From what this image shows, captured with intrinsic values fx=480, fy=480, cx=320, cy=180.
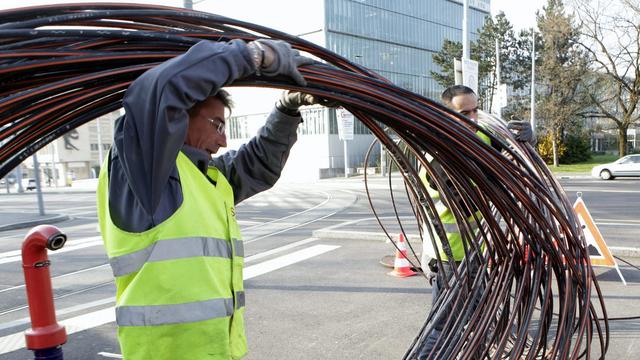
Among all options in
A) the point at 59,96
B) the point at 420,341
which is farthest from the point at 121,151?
the point at 420,341

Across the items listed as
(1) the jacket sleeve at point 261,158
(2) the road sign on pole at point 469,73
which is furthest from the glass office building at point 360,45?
(1) the jacket sleeve at point 261,158

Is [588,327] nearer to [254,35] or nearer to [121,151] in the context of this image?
[254,35]

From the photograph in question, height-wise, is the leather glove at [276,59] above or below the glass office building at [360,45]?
below

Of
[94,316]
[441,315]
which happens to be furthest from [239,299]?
[94,316]

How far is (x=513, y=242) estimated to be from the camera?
8.35 feet

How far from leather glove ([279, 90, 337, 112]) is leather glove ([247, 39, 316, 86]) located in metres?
0.26

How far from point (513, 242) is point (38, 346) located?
262 cm

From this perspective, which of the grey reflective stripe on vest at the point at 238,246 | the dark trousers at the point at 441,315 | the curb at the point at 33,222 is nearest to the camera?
the grey reflective stripe on vest at the point at 238,246

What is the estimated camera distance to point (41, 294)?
2789 mm

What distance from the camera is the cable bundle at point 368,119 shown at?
133cm

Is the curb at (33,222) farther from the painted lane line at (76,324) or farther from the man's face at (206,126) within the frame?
the man's face at (206,126)

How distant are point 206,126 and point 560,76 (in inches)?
1406

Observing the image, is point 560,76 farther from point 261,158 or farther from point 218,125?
point 218,125

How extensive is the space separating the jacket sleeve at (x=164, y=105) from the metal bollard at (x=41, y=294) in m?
1.61
